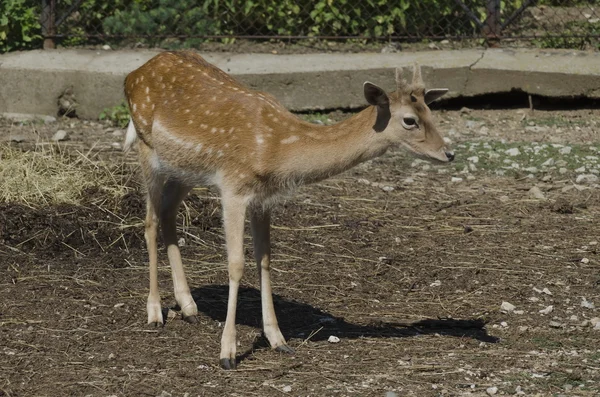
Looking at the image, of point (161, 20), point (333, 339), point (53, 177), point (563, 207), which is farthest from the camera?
point (161, 20)

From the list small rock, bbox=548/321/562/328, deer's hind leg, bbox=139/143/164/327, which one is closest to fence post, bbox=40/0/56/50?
deer's hind leg, bbox=139/143/164/327

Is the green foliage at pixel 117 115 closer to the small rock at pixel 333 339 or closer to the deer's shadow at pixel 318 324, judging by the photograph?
the deer's shadow at pixel 318 324

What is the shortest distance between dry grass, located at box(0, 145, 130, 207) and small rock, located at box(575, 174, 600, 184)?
3.76 meters

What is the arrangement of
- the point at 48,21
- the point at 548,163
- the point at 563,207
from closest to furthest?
the point at 563,207
the point at 548,163
the point at 48,21

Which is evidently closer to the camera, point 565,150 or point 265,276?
point 265,276

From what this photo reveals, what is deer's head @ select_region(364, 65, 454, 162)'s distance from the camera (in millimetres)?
5535

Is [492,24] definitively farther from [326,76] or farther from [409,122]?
[409,122]

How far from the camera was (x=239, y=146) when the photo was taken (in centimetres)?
575

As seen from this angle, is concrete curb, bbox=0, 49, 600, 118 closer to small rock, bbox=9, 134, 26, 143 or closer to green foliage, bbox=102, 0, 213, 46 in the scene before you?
green foliage, bbox=102, 0, 213, 46

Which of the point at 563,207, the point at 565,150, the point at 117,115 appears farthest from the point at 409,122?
the point at 117,115

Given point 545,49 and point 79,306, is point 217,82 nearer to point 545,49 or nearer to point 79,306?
point 79,306

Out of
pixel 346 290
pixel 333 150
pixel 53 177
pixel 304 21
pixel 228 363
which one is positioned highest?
pixel 333 150

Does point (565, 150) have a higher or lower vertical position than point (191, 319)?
higher

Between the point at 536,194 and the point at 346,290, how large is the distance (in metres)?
2.51
